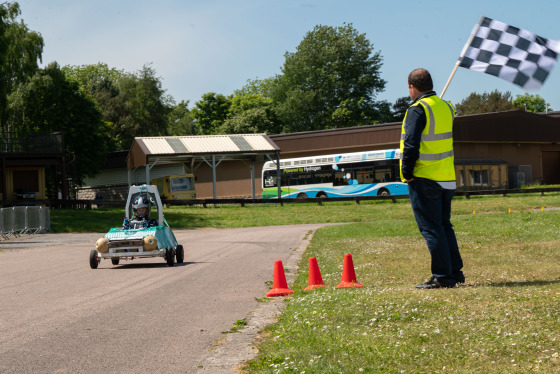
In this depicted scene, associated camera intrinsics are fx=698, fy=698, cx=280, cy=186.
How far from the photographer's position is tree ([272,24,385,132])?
85.8 m

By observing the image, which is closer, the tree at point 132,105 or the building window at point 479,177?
the building window at point 479,177

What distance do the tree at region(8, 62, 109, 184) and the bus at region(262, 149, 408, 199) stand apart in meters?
17.5

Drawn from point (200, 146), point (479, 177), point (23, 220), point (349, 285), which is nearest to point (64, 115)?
point (200, 146)

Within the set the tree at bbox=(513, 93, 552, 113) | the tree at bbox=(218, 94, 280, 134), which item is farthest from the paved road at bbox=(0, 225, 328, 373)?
the tree at bbox=(513, 93, 552, 113)

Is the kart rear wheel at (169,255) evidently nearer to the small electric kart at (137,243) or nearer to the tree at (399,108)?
the small electric kart at (137,243)

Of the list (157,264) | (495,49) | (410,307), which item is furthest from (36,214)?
(410,307)

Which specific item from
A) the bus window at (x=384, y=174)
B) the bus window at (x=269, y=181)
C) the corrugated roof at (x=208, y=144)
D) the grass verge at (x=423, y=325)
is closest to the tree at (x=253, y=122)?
the bus window at (x=269, y=181)

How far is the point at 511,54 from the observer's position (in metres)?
10.1

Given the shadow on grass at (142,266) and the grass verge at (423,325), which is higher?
the grass verge at (423,325)

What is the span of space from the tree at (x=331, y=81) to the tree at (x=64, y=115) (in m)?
30.4

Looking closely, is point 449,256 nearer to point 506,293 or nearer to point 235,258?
point 506,293

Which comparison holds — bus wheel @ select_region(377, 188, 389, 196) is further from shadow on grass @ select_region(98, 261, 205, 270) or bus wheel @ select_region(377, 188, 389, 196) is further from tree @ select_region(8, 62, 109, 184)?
shadow on grass @ select_region(98, 261, 205, 270)

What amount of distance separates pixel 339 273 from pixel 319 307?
3886 millimetres

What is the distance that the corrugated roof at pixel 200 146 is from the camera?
46.1 meters
